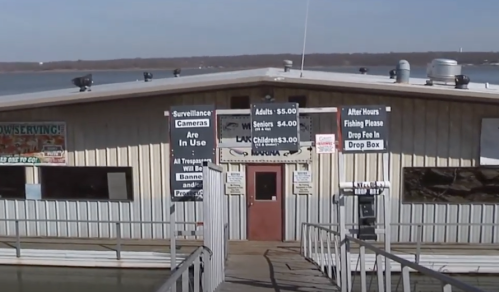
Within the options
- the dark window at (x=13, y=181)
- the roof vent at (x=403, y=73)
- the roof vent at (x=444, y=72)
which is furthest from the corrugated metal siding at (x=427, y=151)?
the dark window at (x=13, y=181)

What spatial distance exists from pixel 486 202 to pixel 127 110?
7.95m

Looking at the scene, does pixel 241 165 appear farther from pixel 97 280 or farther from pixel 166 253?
pixel 97 280

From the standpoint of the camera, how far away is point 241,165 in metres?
13.4

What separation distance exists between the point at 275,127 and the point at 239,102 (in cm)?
365

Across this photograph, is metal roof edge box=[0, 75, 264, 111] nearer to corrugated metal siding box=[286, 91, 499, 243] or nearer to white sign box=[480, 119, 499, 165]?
corrugated metal siding box=[286, 91, 499, 243]

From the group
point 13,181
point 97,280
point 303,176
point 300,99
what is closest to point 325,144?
point 300,99

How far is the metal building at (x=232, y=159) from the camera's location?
1297 centimetres

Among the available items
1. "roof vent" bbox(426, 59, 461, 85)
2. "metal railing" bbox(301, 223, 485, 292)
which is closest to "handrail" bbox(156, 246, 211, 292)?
"metal railing" bbox(301, 223, 485, 292)

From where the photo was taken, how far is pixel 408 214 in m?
13.2

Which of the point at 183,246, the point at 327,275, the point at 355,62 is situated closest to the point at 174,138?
the point at 327,275

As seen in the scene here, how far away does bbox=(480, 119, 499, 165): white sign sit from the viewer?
42.1 ft

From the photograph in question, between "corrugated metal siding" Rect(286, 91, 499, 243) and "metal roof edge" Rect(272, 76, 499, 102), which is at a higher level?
"metal roof edge" Rect(272, 76, 499, 102)

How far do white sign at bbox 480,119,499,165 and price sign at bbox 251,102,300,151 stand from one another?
5248 millimetres

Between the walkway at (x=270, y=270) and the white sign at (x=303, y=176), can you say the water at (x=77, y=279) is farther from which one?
the white sign at (x=303, y=176)
